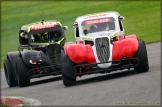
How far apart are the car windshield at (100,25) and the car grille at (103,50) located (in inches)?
70.8

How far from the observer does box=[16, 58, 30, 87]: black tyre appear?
58.7 ft

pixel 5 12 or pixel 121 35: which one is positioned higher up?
pixel 121 35

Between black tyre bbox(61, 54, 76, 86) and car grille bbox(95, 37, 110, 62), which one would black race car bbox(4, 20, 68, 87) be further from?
car grille bbox(95, 37, 110, 62)

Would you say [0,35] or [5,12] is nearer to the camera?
[0,35]

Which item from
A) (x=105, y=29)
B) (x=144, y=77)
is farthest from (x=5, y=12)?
(x=144, y=77)

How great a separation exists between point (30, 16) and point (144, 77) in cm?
3568

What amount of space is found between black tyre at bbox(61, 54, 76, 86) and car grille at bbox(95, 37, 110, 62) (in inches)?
30.1

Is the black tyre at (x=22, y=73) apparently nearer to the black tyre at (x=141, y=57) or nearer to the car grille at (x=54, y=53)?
the car grille at (x=54, y=53)

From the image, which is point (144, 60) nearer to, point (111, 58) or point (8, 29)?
point (111, 58)

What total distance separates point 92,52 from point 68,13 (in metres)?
32.8

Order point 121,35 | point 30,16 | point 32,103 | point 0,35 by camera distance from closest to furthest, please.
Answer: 1. point 32,103
2. point 121,35
3. point 0,35
4. point 30,16

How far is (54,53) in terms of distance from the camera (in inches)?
763

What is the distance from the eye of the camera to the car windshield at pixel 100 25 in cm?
1780

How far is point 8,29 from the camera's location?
46.8m
